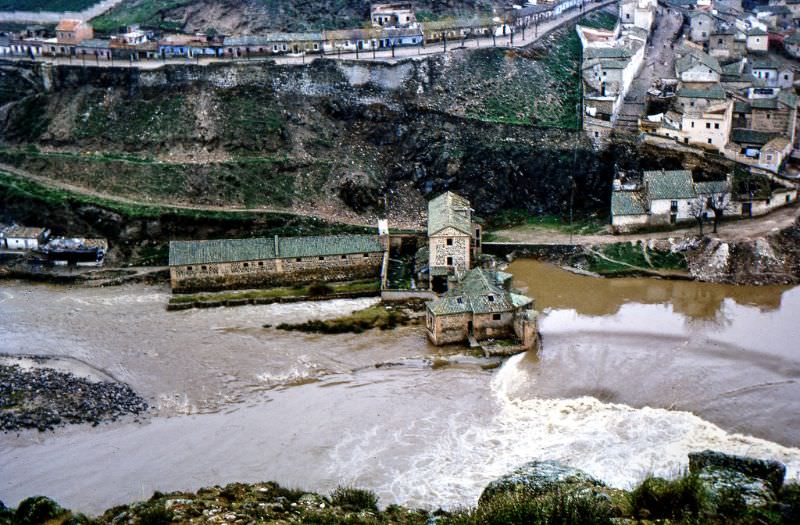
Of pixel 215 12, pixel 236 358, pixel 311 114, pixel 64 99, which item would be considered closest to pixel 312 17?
pixel 215 12

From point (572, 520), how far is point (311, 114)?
165 ft

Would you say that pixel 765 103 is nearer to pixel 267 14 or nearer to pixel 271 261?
pixel 271 261

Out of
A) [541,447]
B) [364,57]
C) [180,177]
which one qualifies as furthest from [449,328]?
[364,57]

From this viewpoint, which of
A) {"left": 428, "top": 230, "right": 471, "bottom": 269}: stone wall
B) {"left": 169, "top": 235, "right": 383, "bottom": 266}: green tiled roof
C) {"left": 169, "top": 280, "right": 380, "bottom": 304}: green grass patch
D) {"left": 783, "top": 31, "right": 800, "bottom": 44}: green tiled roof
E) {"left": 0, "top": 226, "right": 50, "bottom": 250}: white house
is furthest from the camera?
{"left": 783, "top": 31, "right": 800, "bottom": 44}: green tiled roof

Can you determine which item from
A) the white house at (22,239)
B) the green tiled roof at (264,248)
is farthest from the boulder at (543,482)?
the white house at (22,239)

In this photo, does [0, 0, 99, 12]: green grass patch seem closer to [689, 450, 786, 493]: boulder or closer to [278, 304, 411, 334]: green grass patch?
[278, 304, 411, 334]: green grass patch

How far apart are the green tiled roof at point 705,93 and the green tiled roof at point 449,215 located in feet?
71.6

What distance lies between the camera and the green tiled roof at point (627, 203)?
54344 mm

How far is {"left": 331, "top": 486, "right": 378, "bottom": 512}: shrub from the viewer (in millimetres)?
27047

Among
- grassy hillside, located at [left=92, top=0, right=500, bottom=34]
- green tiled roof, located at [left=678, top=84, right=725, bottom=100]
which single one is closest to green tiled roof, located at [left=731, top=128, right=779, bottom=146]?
green tiled roof, located at [left=678, top=84, right=725, bottom=100]

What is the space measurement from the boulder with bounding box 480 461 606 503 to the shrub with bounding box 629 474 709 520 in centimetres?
140

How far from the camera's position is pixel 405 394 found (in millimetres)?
38031

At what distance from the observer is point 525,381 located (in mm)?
38625

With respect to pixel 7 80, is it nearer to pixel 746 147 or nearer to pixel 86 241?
pixel 86 241
